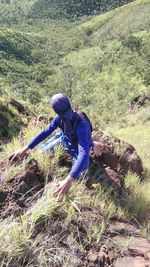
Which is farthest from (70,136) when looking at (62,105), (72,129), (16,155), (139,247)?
(139,247)

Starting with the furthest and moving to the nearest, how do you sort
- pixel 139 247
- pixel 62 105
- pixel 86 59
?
pixel 86 59 < pixel 62 105 < pixel 139 247

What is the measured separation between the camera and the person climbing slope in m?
3.80

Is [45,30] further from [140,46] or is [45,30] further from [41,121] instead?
[41,121]

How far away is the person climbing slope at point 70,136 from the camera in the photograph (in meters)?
3.80

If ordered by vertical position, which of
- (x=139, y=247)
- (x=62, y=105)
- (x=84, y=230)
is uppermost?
(x=62, y=105)

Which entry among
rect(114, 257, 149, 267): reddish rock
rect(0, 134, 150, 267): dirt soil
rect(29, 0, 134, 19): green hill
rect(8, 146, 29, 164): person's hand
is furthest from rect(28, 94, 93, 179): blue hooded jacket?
rect(29, 0, 134, 19): green hill

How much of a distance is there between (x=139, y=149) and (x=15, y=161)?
522 cm

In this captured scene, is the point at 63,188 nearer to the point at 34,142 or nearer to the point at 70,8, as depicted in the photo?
the point at 34,142

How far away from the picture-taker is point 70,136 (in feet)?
14.4

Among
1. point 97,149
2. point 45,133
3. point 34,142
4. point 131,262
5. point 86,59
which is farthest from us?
point 86,59

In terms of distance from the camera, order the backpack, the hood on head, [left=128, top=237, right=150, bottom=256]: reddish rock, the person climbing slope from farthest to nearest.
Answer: the backpack, the hood on head, the person climbing slope, [left=128, top=237, right=150, bottom=256]: reddish rock

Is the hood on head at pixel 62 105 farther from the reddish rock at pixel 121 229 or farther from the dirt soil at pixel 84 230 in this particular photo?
the reddish rock at pixel 121 229

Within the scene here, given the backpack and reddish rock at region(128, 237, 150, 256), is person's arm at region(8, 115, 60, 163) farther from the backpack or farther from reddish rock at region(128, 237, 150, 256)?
reddish rock at region(128, 237, 150, 256)

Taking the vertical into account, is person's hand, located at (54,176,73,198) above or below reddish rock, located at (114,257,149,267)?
above
